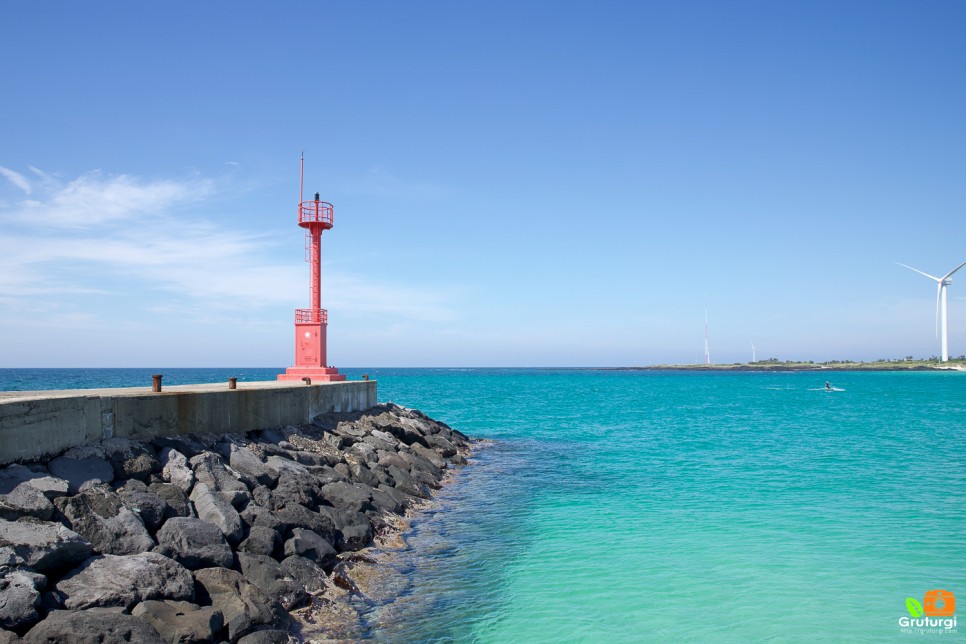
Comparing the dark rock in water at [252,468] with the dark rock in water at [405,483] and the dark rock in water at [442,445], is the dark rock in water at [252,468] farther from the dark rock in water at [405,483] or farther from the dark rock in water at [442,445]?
the dark rock in water at [442,445]

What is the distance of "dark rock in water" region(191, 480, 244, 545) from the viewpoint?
752 cm

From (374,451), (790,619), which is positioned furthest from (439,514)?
(790,619)

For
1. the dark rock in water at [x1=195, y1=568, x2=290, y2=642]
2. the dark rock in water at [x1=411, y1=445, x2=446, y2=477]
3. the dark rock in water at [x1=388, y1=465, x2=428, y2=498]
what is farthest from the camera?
the dark rock in water at [x1=411, y1=445, x2=446, y2=477]

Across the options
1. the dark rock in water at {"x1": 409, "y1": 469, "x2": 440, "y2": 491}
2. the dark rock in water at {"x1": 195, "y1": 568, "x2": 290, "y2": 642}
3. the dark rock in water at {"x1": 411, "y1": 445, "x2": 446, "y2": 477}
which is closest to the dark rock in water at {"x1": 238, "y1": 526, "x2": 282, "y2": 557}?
the dark rock in water at {"x1": 195, "y1": 568, "x2": 290, "y2": 642}

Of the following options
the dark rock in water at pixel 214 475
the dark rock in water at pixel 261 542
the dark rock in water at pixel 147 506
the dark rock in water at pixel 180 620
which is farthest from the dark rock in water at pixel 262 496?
the dark rock in water at pixel 180 620

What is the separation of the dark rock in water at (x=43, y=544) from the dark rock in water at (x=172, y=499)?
147cm

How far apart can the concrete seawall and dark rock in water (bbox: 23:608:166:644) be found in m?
2.73

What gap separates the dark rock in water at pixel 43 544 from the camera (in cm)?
558

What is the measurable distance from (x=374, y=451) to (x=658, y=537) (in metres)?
6.52

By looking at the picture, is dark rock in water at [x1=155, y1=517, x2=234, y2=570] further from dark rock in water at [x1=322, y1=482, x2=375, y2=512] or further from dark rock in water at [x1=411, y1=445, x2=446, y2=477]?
dark rock in water at [x1=411, y1=445, x2=446, y2=477]

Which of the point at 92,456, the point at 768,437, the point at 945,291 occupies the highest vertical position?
the point at 945,291

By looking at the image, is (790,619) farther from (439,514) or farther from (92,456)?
(92,456)

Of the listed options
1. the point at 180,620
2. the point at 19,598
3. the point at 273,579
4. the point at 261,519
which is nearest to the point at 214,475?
the point at 261,519

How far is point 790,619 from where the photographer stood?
275 inches
